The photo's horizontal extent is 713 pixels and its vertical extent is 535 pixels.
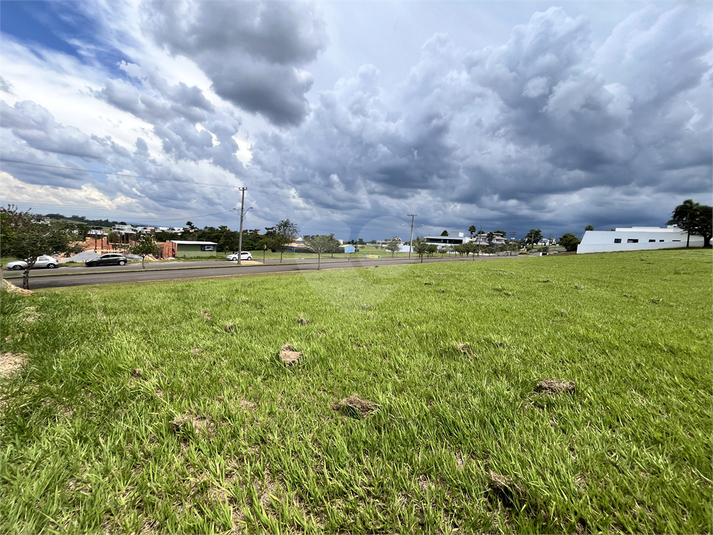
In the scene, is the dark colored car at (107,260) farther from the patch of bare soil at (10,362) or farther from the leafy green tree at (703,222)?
the leafy green tree at (703,222)

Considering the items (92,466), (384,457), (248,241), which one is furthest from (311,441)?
(248,241)

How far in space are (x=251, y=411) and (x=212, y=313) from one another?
13.4 ft

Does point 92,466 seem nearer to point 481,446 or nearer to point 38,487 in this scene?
point 38,487

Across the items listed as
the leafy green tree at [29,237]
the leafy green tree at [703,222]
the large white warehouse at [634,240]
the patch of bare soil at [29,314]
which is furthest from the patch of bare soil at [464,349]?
the large white warehouse at [634,240]

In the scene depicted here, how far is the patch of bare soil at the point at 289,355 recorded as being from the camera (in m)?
3.36

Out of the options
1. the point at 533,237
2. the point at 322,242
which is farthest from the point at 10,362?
the point at 533,237

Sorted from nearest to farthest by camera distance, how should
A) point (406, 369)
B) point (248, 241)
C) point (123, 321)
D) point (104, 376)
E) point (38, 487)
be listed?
point (38, 487), point (104, 376), point (406, 369), point (123, 321), point (248, 241)

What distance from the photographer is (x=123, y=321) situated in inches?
200

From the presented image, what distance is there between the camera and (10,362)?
10.6 ft

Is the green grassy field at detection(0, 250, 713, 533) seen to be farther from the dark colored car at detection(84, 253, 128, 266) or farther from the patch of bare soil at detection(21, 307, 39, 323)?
the dark colored car at detection(84, 253, 128, 266)

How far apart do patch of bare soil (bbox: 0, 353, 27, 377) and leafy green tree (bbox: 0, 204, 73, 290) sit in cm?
1982

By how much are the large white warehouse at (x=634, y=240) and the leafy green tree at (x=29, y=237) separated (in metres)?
90.9

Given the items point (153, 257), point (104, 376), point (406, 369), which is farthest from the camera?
point (153, 257)

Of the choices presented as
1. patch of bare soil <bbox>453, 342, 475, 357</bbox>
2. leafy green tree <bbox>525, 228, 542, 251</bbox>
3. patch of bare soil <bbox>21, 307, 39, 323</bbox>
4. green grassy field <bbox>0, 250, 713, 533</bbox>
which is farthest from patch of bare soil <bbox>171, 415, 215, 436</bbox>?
leafy green tree <bbox>525, 228, 542, 251</bbox>
